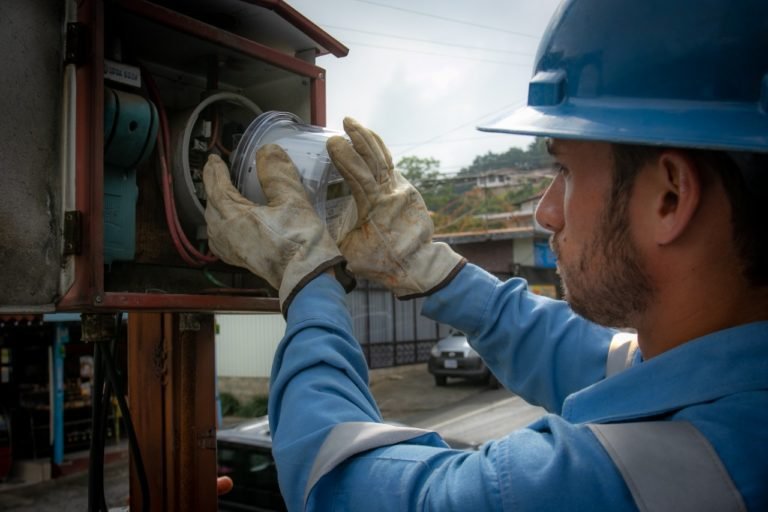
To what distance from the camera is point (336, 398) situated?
112 centimetres

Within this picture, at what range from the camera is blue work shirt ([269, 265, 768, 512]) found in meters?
0.88

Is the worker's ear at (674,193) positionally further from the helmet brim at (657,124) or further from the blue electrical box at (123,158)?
the blue electrical box at (123,158)

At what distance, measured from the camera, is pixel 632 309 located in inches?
43.5

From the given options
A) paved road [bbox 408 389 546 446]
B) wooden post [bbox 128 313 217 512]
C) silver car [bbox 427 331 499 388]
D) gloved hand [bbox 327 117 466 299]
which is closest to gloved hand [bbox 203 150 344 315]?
gloved hand [bbox 327 117 466 299]

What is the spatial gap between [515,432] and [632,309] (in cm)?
31

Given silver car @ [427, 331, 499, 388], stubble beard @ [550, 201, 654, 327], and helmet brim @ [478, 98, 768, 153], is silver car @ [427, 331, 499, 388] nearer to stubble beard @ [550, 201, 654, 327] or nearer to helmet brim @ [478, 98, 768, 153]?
stubble beard @ [550, 201, 654, 327]

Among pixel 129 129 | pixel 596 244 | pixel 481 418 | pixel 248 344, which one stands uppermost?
pixel 129 129

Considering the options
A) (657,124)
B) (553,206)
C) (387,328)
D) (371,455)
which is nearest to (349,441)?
(371,455)

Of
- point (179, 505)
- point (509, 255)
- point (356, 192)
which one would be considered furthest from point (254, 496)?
point (509, 255)

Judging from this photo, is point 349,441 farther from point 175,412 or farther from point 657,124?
point 175,412

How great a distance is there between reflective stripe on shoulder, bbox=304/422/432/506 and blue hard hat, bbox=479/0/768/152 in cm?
54

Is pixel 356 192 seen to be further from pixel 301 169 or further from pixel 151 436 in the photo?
pixel 151 436

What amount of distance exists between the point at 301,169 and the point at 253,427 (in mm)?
4532

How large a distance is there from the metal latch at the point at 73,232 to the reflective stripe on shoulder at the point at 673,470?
1077mm
